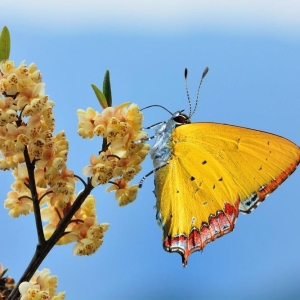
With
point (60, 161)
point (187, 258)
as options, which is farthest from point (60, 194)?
point (187, 258)

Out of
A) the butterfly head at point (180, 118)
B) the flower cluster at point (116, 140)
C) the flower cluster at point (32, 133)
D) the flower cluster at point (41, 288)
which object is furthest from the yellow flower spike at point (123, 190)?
the butterfly head at point (180, 118)

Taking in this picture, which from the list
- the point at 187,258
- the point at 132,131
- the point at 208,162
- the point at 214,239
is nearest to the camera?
the point at 132,131

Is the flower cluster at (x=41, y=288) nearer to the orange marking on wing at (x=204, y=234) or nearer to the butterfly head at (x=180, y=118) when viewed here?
the orange marking on wing at (x=204, y=234)

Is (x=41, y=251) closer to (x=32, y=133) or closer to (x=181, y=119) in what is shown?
(x=32, y=133)

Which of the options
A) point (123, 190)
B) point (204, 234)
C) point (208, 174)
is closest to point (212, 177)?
point (208, 174)

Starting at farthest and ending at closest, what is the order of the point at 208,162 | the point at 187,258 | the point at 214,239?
the point at 208,162 < the point at 214,239 < the point at 187,258

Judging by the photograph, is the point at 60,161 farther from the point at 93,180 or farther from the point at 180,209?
the point at 180,209

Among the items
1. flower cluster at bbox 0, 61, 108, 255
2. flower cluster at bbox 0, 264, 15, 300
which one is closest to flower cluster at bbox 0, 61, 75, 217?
flower cluster at bbox 0, 61, 108, 255
